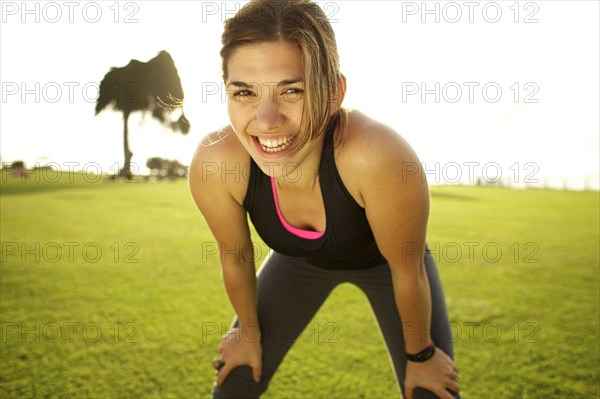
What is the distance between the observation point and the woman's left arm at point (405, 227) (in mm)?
1636

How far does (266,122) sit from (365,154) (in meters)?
0.46

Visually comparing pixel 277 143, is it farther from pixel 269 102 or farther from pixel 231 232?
pixel 231 232

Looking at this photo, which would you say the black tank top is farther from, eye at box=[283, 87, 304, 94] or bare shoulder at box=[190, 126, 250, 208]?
eye at box=[283, 87, 304, 94]

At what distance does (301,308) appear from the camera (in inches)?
88.5

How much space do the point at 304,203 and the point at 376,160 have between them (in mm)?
497

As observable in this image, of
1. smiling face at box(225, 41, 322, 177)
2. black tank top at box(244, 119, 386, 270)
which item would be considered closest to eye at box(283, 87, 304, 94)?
smiling face at box(225, 41, 322, 177)

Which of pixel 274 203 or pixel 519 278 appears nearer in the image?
pixel 274 203

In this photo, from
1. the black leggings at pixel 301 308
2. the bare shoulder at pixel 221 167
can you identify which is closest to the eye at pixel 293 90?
the bare shoulder at pixel 221 167

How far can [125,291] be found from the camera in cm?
429

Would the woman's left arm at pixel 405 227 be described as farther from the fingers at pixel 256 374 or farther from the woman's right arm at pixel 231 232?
the fingers at pixel 256 374

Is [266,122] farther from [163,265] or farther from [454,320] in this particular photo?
[163,265]

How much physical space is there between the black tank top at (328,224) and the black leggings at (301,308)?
0.53 feet

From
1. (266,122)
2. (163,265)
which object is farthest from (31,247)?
(266,122)

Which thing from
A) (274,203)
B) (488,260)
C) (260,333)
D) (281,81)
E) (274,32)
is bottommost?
(488,260)
